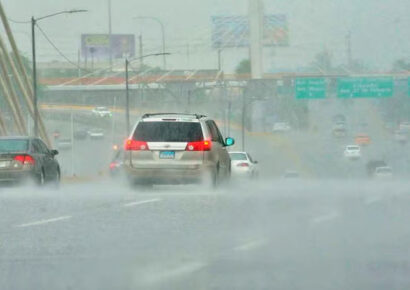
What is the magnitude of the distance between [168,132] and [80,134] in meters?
103

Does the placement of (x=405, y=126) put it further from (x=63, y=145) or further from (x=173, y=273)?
(x=173, y=273)

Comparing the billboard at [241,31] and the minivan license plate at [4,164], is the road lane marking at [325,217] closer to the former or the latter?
the minivan license plate at [4,164]

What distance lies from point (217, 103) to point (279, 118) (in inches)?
811

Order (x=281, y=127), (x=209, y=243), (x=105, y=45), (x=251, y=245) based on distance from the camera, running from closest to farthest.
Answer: (x=251, y=245)
(x=209, y=243)
(x=281, y=127)
(x=105, y=45)

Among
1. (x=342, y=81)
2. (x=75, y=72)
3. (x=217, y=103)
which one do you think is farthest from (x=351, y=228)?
(x=75, y=72)

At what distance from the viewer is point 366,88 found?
70562 millimetres

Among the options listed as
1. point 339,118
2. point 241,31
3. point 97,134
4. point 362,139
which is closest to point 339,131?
point 362,139

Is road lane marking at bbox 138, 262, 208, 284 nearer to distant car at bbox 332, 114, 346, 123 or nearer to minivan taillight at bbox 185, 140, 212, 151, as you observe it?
minivan taillight at bbox 185, 140, 212, 151

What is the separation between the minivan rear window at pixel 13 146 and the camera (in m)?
30.4

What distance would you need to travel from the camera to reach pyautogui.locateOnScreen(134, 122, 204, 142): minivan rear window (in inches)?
1080

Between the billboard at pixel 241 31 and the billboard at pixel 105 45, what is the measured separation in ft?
71.5

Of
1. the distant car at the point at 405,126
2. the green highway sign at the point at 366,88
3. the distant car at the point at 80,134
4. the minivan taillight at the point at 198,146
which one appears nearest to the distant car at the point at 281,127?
the distant car at the point at 405,126

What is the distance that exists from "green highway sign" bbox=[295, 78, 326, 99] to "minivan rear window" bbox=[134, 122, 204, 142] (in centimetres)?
4165

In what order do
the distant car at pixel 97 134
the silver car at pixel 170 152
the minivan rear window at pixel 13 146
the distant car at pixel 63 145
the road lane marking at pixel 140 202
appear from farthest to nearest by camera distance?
the distant car at pixel 97 134 < the distant car at pixel 63 145 < the minivan rear window at pixel 13 146 < the silver car at pixel 170 152 < the road lane marking at pixel 140 202
